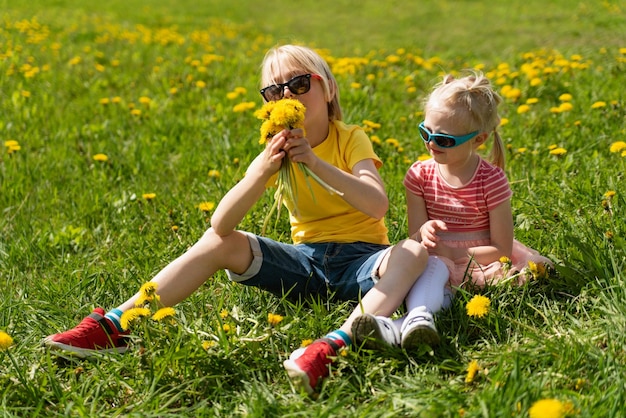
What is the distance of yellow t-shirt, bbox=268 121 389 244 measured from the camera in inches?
105

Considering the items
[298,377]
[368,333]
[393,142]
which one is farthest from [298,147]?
[393,142]

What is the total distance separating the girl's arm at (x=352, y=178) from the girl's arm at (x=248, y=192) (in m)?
0.06

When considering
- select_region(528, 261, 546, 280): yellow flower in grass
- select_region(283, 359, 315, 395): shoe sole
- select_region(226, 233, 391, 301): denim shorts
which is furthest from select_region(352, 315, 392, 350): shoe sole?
select_region(528, 261, 546, 280): yellow flower in grass

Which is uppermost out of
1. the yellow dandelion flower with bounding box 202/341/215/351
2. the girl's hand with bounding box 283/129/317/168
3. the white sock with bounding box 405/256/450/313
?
the girl's hand with bounding box 283/129/317/168

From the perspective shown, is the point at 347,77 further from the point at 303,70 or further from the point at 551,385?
the point at 551,385

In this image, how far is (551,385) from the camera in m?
1.88

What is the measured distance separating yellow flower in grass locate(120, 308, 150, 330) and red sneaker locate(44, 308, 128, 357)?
123 millimetres

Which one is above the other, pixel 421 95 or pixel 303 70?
pixel 303 70

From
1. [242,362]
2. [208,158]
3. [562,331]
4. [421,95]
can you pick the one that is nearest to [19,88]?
[208,158]

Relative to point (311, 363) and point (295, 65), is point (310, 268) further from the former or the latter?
point (295, 65)

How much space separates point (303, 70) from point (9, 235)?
5.89 ft

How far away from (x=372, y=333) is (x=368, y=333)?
0.01 metres

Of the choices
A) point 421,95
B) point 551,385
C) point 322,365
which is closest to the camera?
point 551,385

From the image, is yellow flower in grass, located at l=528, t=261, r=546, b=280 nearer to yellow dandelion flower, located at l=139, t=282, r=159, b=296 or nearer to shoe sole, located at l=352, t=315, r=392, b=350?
shoe sole, located at l=352, t=315, r=392, b=350
